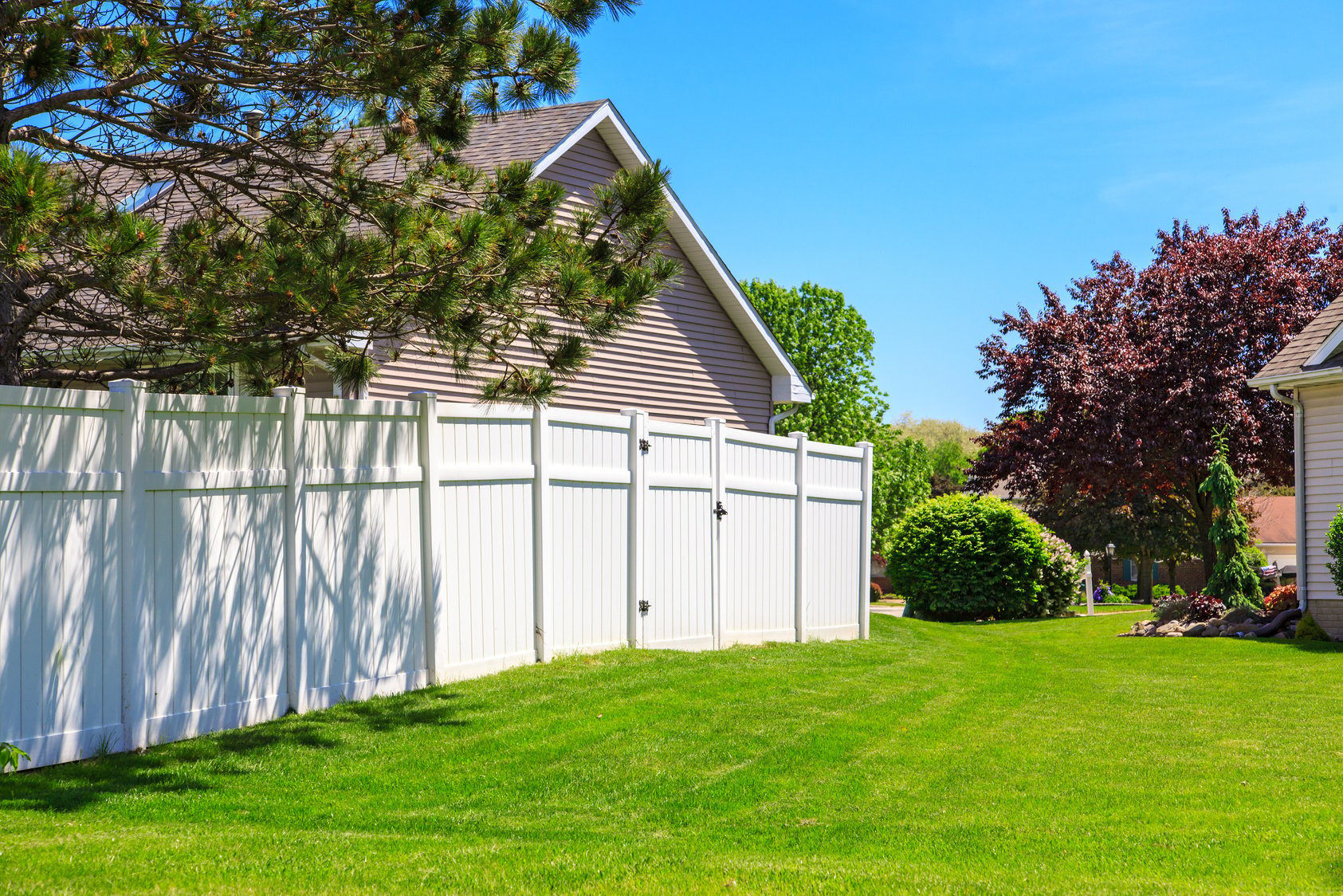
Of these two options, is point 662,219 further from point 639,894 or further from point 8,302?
point 639,894

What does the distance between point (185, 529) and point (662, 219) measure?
3.78 m

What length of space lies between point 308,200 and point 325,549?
245cm

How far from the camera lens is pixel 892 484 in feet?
130

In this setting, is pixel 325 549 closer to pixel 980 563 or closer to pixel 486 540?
pixel 486 540

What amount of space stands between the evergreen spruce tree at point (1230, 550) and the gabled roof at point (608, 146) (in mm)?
Answer: 6548

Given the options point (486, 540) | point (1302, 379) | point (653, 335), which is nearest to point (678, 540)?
point (486, 540)

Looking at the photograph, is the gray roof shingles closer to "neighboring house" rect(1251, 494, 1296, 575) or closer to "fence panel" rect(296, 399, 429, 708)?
"fence panel" rect(296, 399, 429, 708)

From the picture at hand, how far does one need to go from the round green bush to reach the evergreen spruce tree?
16.2 ft

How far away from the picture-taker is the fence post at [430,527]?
8.38 meters

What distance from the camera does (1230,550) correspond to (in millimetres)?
16719

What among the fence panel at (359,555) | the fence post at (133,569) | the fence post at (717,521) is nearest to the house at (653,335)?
the fence post at (717,521)

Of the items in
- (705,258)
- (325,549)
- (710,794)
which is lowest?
(710,794)

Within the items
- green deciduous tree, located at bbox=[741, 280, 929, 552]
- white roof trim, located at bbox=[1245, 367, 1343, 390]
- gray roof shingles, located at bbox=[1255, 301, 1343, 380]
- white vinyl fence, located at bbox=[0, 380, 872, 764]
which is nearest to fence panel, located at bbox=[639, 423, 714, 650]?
white vinyl fence, located at bbox=[0, 380, 872, 764]

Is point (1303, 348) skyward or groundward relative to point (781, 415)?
skyward
